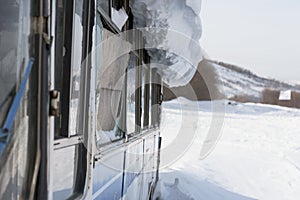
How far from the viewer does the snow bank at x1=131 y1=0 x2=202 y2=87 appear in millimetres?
3049

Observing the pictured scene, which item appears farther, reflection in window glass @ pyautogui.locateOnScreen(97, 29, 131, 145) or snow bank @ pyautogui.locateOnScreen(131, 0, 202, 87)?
snow bank @ pyautogui.locateOnScreen(131, 0, 202, 87)

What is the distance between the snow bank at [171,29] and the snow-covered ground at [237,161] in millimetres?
2316

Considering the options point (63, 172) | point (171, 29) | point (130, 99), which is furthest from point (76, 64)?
point (171, 29)

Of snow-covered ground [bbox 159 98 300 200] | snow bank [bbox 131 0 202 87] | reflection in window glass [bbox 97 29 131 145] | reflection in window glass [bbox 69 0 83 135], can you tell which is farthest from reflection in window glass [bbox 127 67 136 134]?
snow-covered ground [bbox 159 98 300 200]

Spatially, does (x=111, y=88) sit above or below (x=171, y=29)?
below

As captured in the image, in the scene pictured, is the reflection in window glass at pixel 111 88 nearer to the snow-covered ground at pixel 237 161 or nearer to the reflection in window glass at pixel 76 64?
the reflection in window glass at pixel 76 64

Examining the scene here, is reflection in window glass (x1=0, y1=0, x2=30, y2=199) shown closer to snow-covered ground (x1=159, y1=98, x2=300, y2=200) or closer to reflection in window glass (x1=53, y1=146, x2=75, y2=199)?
reflection in window glass (x1=53, y1=146, x2=75, y2=199)

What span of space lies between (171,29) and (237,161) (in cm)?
719

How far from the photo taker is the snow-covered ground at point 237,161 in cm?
621

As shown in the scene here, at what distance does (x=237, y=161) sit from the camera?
984cm

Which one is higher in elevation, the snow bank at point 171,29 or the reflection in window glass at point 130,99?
the snow bank at point 171,29

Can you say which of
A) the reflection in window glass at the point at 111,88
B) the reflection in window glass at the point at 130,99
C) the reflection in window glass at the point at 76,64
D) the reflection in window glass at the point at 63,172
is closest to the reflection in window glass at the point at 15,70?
the reflection in window glass at the point at 63,172

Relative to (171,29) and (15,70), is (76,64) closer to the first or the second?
(15,70)

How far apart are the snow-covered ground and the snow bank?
2.32 meters
